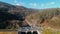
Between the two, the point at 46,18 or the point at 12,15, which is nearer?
A: the point at 12,15

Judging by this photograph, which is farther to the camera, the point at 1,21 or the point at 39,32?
the point at 1,21

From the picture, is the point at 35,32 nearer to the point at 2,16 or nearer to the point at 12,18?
the point at 12,18

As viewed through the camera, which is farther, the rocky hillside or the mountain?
the rocky hillside

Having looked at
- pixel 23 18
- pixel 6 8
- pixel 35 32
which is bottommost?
pixel 35 32

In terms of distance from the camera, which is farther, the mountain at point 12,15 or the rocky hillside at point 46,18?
the rocky hillside at point 46,18

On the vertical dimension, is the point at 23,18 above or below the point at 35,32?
above

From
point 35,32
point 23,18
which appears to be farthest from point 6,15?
point 35,32

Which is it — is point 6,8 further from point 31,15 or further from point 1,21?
point 31,15

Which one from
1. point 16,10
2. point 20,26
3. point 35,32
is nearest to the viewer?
point 35,32

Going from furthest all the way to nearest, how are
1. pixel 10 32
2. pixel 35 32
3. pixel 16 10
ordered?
1. pixel 16 10
2. pixel 35 32
3. pixel 10 32

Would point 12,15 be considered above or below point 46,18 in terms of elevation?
above
